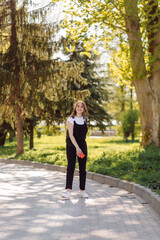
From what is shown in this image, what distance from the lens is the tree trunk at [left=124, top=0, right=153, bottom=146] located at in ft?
54.1

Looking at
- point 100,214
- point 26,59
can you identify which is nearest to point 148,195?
point 100,214

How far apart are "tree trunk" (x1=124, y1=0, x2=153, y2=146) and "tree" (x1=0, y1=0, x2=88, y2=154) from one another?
320 cm

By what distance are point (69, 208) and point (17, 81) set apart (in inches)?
507

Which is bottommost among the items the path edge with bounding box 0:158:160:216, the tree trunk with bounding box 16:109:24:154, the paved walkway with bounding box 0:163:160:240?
the paved walkway with bounding box 0:163:160:240

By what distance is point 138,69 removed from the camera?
1667cm

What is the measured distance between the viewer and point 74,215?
5957 mm

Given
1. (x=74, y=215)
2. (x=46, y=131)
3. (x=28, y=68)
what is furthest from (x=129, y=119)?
(x=74, y=215)

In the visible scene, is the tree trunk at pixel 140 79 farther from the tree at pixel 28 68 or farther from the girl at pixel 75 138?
the girl at pixel 75 138

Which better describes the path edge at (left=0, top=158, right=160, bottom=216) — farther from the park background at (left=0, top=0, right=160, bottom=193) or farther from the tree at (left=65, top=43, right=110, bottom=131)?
the tree at (left=65, top=43, right=110, bottom=131)

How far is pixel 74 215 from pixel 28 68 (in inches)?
527

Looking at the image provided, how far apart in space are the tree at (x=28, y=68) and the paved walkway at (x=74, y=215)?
9.46m

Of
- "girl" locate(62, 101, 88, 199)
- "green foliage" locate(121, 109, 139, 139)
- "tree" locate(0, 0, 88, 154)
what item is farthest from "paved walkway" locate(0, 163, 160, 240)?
"green foliage" locate(121, 109, 139, 139)

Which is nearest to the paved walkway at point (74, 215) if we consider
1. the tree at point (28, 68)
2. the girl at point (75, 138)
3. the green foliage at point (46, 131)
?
the girl at point (75, 138)

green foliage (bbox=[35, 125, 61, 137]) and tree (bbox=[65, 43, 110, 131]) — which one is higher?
tree (bbox=[65, 43, 110, 131])
